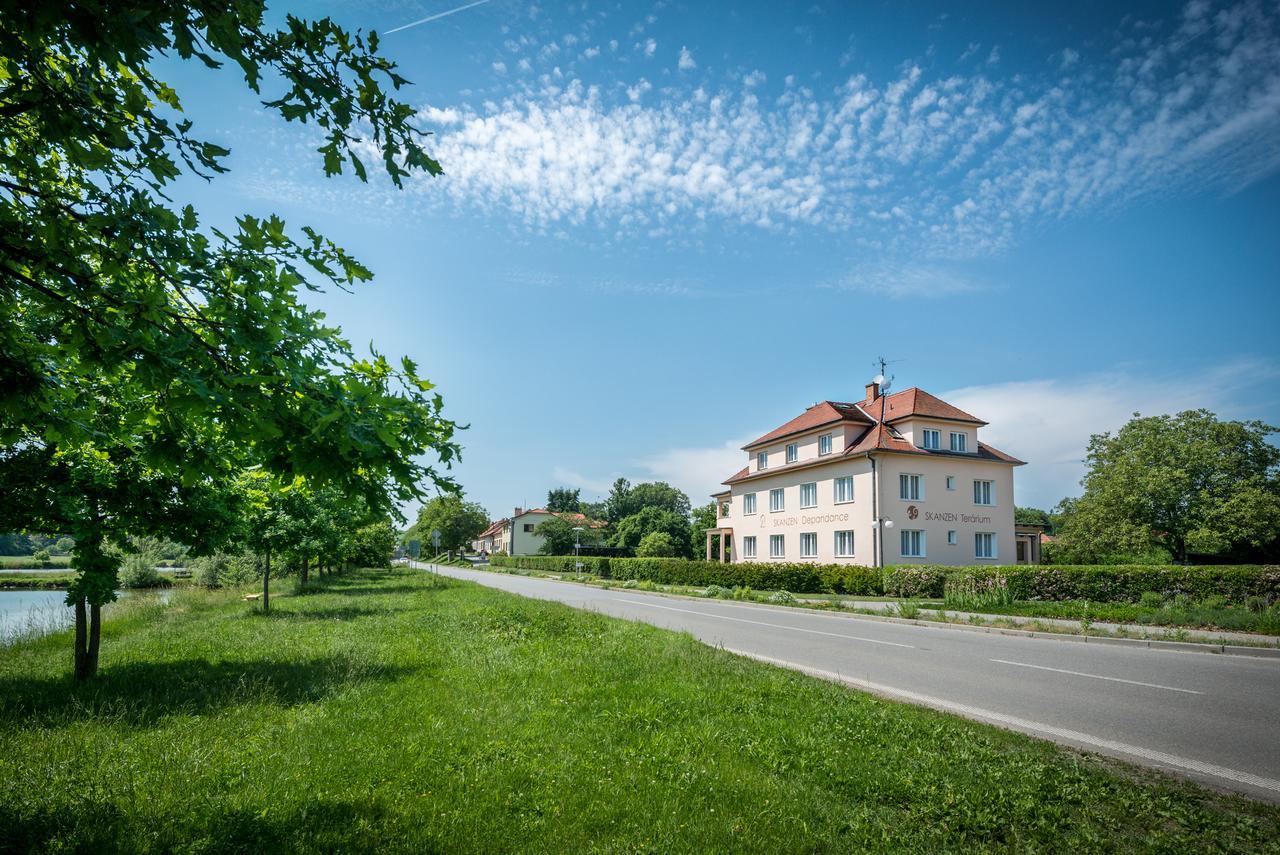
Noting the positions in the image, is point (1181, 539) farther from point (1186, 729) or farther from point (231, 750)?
point (231, 750)

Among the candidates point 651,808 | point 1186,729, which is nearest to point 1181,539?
point 1186,729

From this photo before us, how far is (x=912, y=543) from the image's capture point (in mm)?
31188

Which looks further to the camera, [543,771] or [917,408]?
[917,408]

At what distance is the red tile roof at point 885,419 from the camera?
32375 mm

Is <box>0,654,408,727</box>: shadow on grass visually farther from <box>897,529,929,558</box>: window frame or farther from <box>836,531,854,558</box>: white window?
<box>836,531,854,558</box>: white window

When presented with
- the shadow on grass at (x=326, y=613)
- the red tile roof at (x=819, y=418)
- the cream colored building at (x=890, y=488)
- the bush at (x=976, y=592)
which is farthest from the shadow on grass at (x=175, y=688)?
the red tile roof at (x=819, y=418)

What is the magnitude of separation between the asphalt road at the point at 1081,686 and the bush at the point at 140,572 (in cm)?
3356

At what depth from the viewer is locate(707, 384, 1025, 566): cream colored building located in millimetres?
30984

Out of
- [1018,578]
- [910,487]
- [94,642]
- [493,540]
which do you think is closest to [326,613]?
[94,642]

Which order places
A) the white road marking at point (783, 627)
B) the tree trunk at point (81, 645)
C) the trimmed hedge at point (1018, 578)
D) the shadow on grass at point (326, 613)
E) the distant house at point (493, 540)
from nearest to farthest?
the tree trunk at point (81, 645) → the white road marking at point (783, 627) → the shadow on grass at point (326, 613) → the trimmed hedge at point (1018, 578) → the distant house at point (493, 540)

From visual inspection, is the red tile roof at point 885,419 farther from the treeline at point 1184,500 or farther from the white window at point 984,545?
the treeline at point 1184,500

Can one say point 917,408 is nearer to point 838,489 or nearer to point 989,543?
point 838,489

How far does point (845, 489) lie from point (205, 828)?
31962 mm

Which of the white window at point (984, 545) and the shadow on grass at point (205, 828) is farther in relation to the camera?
the white window at point (984, 545)
